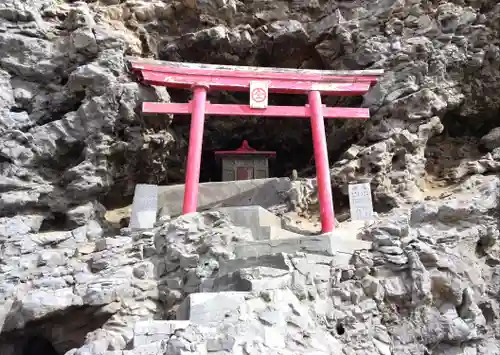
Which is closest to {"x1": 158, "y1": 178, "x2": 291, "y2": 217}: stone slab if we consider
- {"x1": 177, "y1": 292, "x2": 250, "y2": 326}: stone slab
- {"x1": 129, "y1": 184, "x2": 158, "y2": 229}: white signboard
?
{"x1": 129, "y1": 184, "x2": 158, "y2": 229}: white signboard

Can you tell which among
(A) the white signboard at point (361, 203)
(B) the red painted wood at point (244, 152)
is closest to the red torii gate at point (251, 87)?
(A) the white signboard at point (361, 203)

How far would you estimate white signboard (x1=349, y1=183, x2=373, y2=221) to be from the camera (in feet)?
31.5

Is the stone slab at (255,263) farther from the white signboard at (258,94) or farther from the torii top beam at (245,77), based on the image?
the torii top beam at (245,77)

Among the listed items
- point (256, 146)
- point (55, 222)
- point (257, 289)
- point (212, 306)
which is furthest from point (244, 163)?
point (212, 306)

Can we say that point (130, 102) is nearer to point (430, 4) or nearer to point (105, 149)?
point (105, 149)

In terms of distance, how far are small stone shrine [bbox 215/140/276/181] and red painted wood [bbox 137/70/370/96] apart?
337cm

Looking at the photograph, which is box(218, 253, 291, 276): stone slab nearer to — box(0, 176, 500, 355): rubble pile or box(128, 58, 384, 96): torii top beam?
box(0, 176, 500, 355): rubble pile

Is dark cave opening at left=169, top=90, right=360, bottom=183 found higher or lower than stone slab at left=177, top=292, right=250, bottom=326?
higher

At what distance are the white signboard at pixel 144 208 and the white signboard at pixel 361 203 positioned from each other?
4547mm

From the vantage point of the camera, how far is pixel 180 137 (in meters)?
14.2

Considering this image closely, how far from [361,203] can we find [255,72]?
429cm

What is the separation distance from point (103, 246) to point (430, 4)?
11.7 meters

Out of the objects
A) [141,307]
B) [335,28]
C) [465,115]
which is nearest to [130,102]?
[141,307]

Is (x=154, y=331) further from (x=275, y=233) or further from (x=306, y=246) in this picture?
(x=275, y=233)
